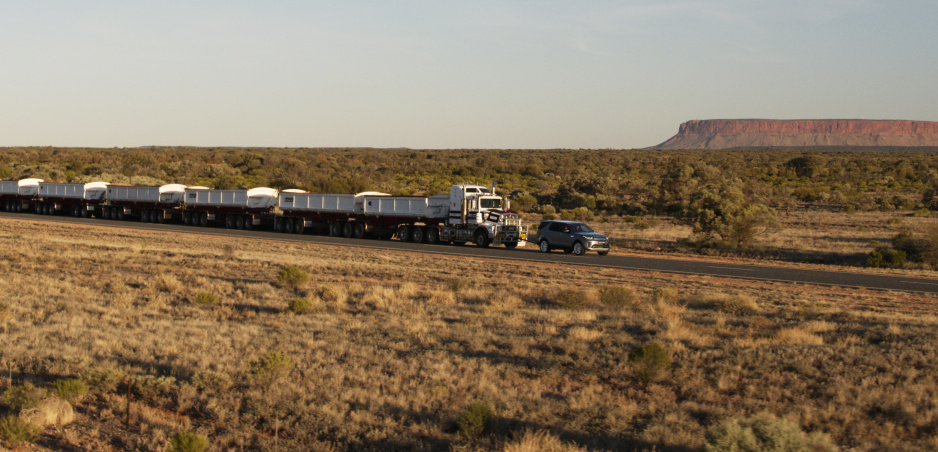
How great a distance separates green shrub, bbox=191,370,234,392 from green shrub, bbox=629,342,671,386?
18.1 feet

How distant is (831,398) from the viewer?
9.20 metres

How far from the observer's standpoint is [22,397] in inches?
348

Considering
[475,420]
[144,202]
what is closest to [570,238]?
[475,420]

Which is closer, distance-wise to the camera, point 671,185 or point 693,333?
point 693,333

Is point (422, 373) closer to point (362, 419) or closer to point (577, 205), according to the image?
point (362, 419)

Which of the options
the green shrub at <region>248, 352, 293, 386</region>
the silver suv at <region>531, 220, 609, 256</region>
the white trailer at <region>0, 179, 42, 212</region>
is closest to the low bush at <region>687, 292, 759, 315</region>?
the green shrub at <region>248, 352, 293, 386</region>

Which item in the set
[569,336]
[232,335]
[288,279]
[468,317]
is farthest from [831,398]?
[288,279]

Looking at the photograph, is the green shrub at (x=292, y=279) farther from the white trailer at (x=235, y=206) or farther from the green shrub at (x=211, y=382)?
the white trailer at (x=235, y=206)

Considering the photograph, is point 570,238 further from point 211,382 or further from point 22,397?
point 22,397

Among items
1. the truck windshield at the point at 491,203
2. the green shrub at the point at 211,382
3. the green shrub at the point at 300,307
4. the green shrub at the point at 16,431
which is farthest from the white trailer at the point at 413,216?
the green shrub at the point at 16,431

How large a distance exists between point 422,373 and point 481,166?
9942cm

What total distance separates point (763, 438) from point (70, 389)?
8.05 m

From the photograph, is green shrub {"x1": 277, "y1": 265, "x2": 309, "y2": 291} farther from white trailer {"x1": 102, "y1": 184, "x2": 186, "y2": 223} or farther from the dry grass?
white trailer {"x1": 102, "y1": 184, "x2": 186, "y2": 223}

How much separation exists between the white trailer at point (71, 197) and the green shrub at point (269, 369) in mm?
55087
